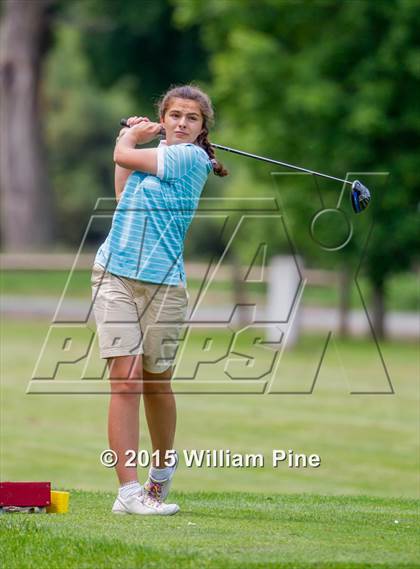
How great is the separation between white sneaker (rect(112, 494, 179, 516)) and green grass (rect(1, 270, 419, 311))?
2726cm

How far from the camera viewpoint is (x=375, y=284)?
83.9 feet

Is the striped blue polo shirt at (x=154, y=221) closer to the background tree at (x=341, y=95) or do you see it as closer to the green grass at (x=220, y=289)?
the background tree at (x=341, y=95)

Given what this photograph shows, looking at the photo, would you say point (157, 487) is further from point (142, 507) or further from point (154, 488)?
point (142, 507)

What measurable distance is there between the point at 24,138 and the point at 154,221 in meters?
34.0

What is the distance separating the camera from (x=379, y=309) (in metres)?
26.2

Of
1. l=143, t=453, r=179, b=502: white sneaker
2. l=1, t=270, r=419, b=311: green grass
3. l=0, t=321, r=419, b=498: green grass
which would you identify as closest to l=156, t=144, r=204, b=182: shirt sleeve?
l=143, t=453, r=179, b=502: white sneaker

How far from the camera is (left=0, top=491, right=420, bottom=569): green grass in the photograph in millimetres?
5258

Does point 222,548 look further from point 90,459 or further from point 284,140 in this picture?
point 284,140

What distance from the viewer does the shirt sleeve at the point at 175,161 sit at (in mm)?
6328

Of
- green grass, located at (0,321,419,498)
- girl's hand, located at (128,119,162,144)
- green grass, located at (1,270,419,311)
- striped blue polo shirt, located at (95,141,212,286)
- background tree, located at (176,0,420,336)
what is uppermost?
girl's hand, located at (128,119,162,144)

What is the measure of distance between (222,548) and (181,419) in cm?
904

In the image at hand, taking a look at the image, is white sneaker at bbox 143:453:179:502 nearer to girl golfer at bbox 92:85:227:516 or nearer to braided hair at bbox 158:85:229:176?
girl golfer at bbox 92:85:227:516

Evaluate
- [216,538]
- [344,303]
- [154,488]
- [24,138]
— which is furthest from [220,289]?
[216,538]

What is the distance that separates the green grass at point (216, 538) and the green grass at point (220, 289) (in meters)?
27.2
